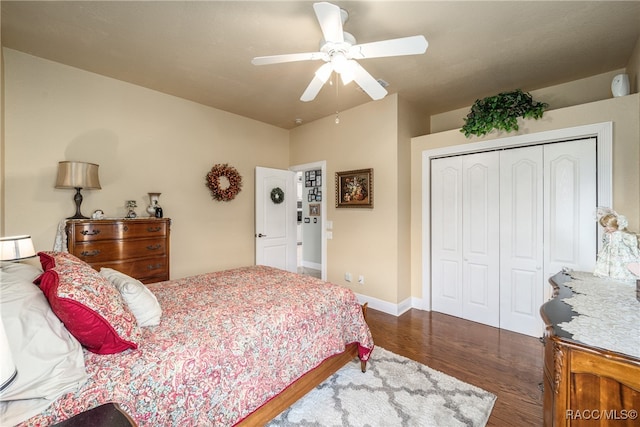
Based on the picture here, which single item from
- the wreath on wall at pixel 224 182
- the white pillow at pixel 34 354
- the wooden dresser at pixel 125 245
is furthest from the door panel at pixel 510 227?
the white pillow at pixel 34 354

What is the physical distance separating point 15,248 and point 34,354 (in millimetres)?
1436

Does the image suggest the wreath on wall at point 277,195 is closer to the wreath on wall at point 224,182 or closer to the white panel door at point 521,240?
the wreath on wall at point 224,182

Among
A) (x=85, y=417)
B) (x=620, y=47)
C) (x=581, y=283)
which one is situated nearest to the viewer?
(x=85, y=417)

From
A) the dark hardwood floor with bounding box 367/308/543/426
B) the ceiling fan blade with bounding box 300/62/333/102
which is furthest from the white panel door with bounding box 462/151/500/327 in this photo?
the ceiling fan blade with bounding box 300/62/333/102

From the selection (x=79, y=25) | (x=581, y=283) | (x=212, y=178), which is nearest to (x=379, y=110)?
(x=212, y=178)

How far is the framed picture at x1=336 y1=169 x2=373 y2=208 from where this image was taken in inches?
144

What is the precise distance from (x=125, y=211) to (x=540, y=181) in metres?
4.52

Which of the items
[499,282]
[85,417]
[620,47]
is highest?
[620,47]

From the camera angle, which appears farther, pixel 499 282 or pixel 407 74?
pixel 499 282

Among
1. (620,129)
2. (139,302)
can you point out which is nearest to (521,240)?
(620,129)

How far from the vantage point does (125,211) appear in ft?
9.98

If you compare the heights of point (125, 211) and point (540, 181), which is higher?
point (540, 181)

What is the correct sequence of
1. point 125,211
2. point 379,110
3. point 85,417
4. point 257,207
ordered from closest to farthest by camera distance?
point 85,417 → point 125,211 → point 379,110 → point 257,207

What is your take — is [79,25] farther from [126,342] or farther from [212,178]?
[126,342]
